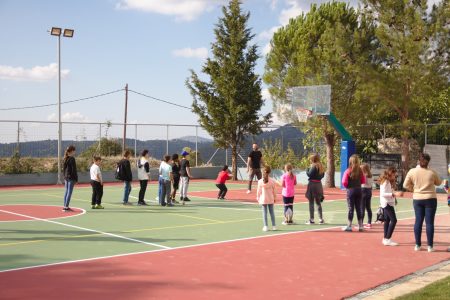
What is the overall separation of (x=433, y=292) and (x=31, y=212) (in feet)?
39.8

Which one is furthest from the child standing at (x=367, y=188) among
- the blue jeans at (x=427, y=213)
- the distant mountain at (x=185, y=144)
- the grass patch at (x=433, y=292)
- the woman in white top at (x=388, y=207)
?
the distant mountain at (x=185, y=144)

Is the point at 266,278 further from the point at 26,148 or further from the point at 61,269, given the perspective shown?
the point at 26,148

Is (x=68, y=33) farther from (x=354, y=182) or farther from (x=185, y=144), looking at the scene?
(x=354, y=182)

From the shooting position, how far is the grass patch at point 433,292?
6.64 meters

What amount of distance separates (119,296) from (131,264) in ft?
5.95

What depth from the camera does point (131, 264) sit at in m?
8.50

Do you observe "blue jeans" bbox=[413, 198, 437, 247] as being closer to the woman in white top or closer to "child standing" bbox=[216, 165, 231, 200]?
the woman in white top

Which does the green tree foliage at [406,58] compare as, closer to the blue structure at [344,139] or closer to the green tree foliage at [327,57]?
the green tree foliage at [327,57]

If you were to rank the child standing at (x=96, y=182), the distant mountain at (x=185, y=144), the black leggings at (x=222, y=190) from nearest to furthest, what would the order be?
the child standing at (x=96, y=182)
the black leggings at (x=222, y=190)
the distant mountain at (x=185, y=144)

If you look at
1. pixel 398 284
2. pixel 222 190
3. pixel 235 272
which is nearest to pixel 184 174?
pixel 222 190

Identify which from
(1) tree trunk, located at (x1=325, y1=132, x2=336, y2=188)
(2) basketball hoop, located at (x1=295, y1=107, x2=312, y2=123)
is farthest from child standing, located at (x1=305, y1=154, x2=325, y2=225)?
(1) tree trunk, located at (x1=325, y1=132, x2=336, y2=188)

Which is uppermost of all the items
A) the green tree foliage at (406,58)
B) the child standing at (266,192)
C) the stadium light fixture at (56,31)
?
the stadium light fixture at (56,31)

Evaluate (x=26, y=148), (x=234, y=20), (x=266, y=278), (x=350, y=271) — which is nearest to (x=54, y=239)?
(x=266, y=278)

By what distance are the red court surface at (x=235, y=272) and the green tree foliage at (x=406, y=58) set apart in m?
14.0
